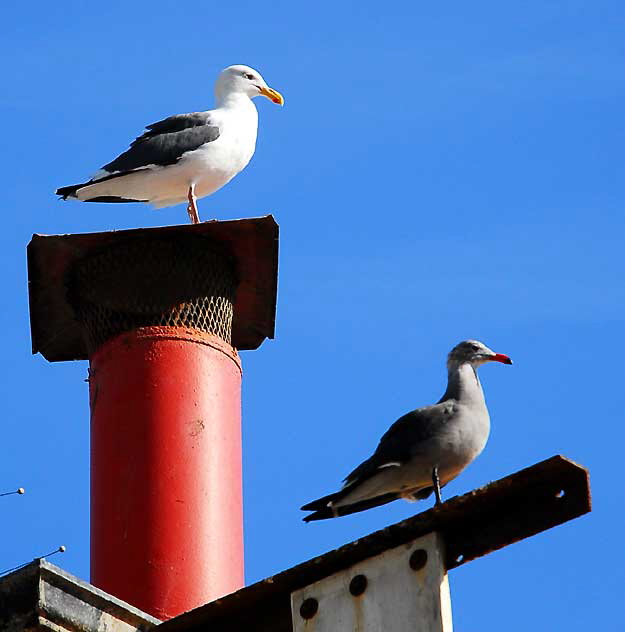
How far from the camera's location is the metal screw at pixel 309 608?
9336mm

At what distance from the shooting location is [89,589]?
9867 mm

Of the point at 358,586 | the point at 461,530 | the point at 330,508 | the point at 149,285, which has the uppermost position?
the point at 149,285

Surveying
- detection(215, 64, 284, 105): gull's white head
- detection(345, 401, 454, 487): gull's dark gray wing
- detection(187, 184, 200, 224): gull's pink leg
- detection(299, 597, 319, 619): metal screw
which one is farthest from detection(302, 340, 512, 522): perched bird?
detection(215, 64, 284, 105): gull's white head

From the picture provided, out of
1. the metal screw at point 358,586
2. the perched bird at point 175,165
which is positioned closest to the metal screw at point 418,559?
the metal screw at point 358,586

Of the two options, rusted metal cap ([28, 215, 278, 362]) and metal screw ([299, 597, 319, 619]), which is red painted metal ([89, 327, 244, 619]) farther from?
metal screw ([299, 597, 319, 619])

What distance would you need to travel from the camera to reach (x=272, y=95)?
17.7 meters

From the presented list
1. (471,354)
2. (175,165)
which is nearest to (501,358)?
(471,354)

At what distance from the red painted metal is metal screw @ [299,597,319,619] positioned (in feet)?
7.40

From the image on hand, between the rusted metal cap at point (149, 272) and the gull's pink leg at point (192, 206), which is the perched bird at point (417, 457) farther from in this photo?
the gull's pink leg at point (192, 206)

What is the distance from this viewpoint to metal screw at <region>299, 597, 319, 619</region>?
9336mm

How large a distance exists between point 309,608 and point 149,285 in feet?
13.4

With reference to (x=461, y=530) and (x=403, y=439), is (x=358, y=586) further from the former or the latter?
(x=403, y=439)

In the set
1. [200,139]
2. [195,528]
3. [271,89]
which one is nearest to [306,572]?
[195,528]

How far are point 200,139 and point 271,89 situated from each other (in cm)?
210
